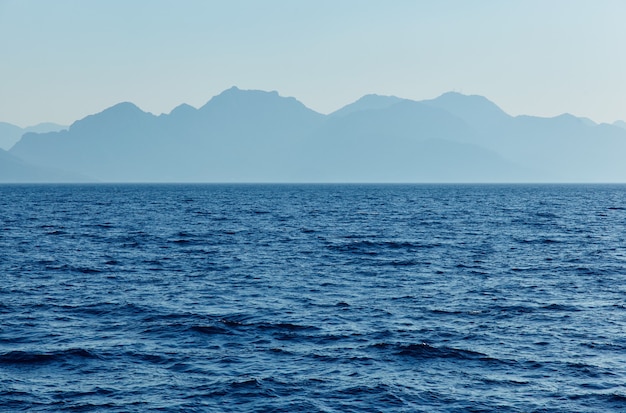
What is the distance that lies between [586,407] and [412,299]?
15044mm

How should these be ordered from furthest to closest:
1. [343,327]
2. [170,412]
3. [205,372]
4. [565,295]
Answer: [565,295] < [343,327] < [205,372] < [170,412]

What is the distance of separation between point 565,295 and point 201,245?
33.6 meters

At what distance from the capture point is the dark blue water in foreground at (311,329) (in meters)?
20.0

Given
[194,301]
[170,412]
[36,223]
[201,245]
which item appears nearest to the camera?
[170,412]

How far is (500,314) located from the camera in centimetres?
3075

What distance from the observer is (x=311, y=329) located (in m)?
27.5

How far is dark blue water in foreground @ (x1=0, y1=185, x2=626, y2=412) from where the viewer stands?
65.8ft

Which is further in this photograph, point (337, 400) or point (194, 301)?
point (194, 301)

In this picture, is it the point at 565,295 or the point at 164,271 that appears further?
the point at 164,271

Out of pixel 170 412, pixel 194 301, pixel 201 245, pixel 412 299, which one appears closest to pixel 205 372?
pixel 170 412

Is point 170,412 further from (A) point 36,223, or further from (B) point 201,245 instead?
(A) point 36,223

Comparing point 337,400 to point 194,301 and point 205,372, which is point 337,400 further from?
point 194,301

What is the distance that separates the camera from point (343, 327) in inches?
1097

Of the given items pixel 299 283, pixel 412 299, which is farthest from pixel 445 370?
pixel 299 283
